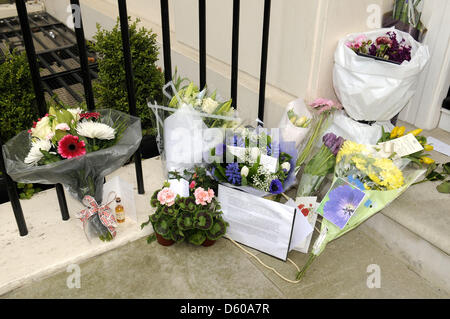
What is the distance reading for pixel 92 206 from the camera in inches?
58.6

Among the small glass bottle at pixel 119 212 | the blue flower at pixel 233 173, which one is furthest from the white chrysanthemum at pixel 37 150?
the blue flower at pixel 233 173

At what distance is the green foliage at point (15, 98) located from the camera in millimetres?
1895

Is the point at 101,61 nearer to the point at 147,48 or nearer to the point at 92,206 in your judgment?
the point at 147,48

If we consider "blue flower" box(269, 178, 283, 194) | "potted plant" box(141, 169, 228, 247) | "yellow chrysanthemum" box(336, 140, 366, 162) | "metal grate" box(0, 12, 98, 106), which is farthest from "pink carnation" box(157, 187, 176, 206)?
"metal grate" box(0, 12, 98, 106)

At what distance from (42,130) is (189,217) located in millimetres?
544

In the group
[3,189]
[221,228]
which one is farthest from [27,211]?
[221,228]

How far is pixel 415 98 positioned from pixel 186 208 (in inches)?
53.4

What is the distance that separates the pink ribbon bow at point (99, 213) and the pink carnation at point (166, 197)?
190mm

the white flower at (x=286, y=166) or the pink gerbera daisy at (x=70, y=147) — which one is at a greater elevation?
the pink gerbera daisy at (x=70, y=147)

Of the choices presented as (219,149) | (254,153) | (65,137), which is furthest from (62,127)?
(254,153)

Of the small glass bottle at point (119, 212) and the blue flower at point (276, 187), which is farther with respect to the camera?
the small glass bottle at point (119, 212)

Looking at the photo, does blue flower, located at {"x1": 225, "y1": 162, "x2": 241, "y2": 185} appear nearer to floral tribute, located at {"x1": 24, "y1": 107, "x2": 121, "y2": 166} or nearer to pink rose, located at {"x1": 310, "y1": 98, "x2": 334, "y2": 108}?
floral tribute, located at {"x1": 24, "y1": 107, "x2": 121, "y2": 166}

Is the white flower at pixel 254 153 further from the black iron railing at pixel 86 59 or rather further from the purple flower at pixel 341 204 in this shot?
the black iron railing at pixel 86 59

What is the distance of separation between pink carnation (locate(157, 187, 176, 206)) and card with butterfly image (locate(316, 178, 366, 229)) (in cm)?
50
